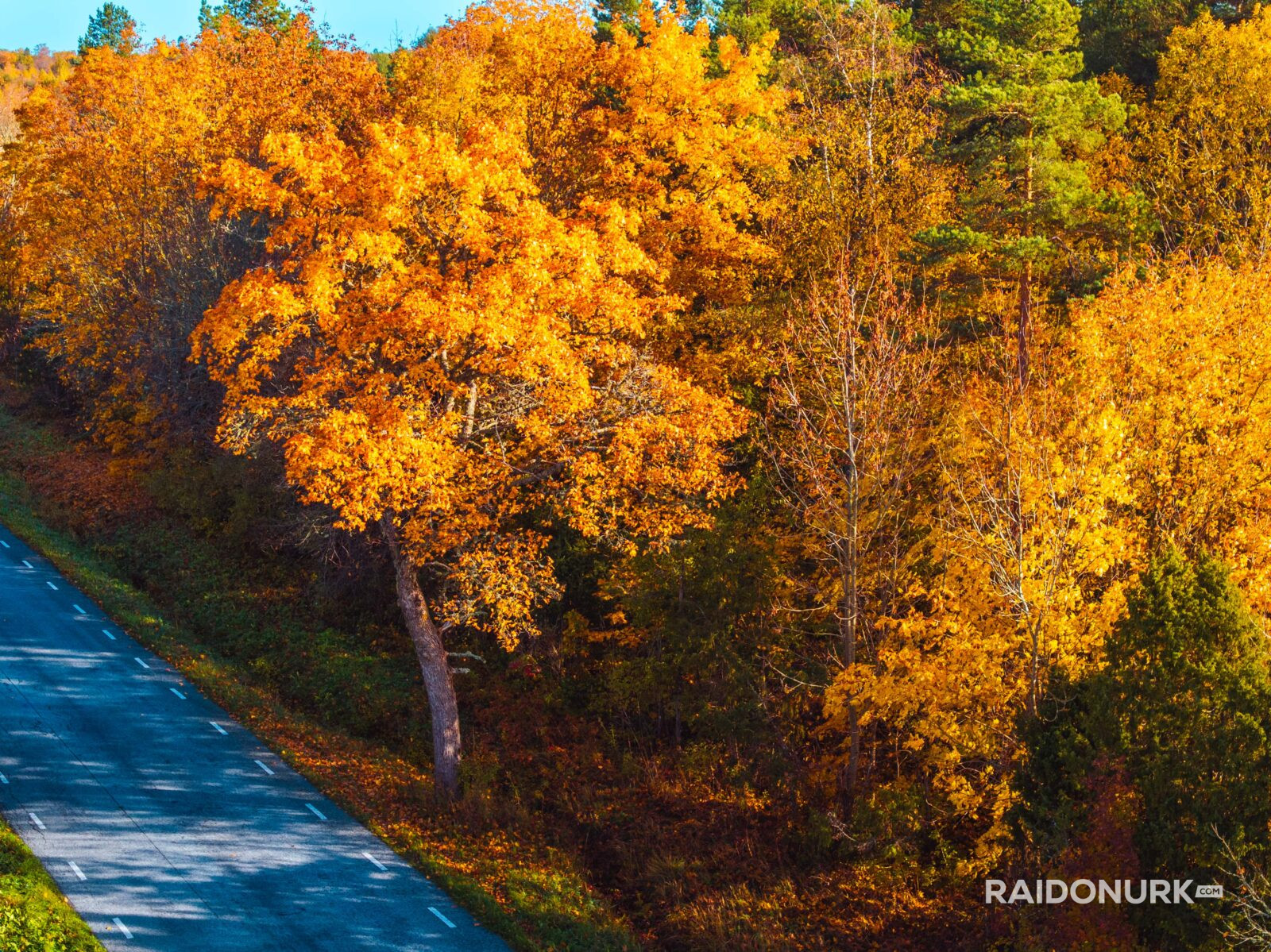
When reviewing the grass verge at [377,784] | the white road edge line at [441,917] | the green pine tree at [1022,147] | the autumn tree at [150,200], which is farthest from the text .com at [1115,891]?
the autumn tree at [150,200]

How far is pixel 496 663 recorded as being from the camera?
2708 centimetres

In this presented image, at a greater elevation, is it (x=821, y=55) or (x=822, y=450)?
(x=821, y=55)

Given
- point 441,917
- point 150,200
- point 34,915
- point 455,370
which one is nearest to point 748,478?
point 455,370

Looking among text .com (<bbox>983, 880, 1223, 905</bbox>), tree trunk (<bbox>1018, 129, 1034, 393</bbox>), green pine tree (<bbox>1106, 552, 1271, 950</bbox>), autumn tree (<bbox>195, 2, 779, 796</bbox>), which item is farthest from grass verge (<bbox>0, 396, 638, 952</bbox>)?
tree trunk (<bbox>1018, 129, 1034, 393</bbox>)

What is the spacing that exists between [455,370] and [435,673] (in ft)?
20.0

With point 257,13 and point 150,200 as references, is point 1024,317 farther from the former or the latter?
point 257,13

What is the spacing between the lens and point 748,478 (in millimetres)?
26141

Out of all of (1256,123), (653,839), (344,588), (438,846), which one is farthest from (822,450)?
(1256,123)

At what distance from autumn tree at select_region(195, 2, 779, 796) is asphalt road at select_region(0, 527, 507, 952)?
3613 millimetres

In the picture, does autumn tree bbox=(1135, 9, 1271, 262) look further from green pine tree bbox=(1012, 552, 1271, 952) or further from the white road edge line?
the white road edge line

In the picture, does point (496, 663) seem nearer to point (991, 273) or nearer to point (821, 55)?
point (991, 273)

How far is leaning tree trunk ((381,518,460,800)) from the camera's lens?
2128 cm

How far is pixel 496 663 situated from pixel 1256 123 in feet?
82.1

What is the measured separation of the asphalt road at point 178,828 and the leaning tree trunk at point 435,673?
2.42 meters
